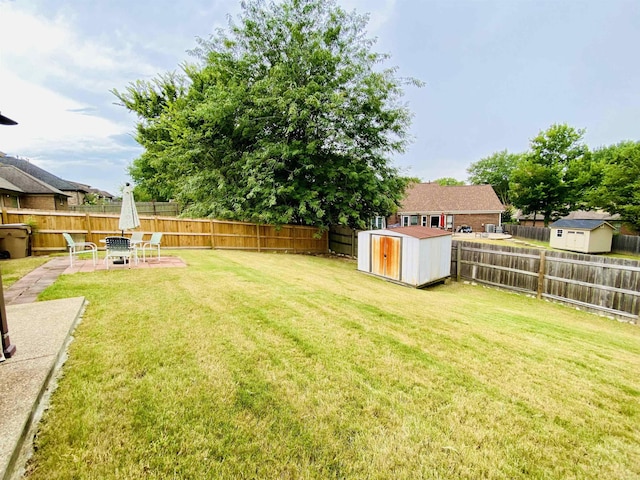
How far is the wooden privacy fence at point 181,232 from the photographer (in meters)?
9.81

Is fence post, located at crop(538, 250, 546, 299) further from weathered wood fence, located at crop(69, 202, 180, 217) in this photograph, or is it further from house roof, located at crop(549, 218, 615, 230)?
weathered wood fence, located at crop(69, 202, 180, 217)

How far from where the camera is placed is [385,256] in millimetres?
11109

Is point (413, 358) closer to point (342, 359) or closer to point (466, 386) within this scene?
point (466, 386)

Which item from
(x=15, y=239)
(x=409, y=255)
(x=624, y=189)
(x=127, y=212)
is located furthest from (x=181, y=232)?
(x=624, y=189)

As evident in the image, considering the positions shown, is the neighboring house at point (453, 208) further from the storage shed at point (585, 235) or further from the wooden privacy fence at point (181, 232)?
the wooden privacy fence at point (181, 232)

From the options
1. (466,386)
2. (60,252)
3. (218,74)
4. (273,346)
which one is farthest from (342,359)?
(218,74)

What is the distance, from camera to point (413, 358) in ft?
11.1

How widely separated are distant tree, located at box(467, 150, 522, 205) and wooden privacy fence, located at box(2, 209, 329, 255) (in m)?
49.0

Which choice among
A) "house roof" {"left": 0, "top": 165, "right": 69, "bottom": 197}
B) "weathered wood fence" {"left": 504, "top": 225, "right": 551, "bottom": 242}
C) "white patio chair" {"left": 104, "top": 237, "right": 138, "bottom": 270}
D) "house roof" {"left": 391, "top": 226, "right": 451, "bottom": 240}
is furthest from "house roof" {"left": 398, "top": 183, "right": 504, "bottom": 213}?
"house roof" {"left": 0, "top": 165, "right": 69, "bottom": 197}

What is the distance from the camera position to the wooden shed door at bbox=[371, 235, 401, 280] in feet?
35.2

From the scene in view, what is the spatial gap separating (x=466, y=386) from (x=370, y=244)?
8.91 metres

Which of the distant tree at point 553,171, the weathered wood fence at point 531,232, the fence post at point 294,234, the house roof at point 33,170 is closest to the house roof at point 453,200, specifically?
the weathered wood fence at point 531,232

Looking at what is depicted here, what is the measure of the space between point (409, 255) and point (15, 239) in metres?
12.5

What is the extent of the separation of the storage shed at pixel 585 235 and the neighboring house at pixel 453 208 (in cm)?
972
